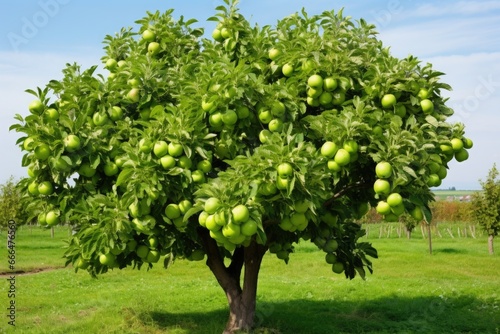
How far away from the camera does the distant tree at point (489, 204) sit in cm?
3531

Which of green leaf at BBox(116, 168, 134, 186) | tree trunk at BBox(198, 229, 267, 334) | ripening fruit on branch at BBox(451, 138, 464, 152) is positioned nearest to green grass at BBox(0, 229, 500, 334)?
tree trunk at BBox(198, 229, 267, 334)

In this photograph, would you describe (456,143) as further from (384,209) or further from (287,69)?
(287,69)

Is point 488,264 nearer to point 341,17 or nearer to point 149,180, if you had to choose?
point 341,17

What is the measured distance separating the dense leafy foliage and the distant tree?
2872 centimetres

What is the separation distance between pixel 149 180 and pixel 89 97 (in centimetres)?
239

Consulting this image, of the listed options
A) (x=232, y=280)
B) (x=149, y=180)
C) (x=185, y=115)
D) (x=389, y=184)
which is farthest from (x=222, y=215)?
(x=232, y=280)

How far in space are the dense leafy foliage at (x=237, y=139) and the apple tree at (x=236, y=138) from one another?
0.09 ft

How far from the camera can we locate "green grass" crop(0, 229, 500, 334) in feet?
46.3

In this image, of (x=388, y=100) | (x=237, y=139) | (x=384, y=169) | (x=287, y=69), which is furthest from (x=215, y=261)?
(x=388, y=100)

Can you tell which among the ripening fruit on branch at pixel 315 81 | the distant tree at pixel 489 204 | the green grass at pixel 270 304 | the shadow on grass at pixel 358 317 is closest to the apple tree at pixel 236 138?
the ripening fruit on branch at pixel 315 81

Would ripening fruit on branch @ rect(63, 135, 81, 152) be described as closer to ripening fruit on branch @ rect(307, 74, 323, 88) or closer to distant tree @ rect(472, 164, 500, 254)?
ripening fruit on branch @ rect(307, 74, 323, 88)

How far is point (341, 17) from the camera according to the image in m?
9.35

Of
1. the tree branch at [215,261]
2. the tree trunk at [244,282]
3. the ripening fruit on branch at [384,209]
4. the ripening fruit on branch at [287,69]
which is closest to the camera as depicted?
the ripening fruit on branch at [384,209]

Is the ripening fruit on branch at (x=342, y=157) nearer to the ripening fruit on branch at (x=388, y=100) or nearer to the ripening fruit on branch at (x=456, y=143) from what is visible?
the ripening fruit on branch at (x=388, y=100)
